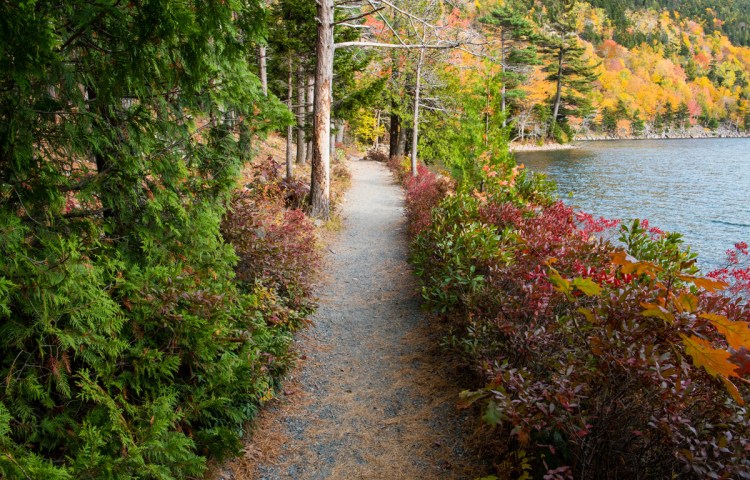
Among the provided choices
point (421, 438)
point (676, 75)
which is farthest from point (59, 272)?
point (676, 75)

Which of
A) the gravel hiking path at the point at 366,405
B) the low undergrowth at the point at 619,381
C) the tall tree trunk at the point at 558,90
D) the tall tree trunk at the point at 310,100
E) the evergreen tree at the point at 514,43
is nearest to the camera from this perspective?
the low undergrowth at the point at 619,381

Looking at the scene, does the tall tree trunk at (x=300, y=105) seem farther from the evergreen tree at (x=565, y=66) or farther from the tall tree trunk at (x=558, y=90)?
the tall tree trunk at (x=558, y=90)

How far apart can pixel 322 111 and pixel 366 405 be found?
6.93 meters

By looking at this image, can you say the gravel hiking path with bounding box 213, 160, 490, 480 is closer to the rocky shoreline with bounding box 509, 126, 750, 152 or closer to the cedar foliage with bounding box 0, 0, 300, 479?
the cedar foliage with bounding box 0, 0, 300, 479

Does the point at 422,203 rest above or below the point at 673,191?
below

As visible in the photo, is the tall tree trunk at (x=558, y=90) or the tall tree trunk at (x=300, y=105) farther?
the tall tree trunk at (x=558, y=90)

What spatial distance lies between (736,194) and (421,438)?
2230cm

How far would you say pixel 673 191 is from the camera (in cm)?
2028

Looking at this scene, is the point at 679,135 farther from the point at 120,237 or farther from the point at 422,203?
the point at 120,237

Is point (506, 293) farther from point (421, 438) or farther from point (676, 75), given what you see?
point (676, 75)

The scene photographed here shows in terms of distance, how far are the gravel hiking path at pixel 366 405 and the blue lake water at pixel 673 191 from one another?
675 centimetres

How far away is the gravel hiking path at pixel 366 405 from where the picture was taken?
11.1 ft

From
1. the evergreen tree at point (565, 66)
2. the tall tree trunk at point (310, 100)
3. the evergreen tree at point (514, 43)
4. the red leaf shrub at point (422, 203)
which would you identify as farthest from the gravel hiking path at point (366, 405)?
the evergreen tree at point (565, 66)

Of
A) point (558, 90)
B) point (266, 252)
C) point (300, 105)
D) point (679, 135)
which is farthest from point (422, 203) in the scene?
point (679, 135)
